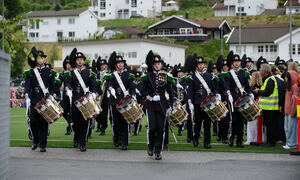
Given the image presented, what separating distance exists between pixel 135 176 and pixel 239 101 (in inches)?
214

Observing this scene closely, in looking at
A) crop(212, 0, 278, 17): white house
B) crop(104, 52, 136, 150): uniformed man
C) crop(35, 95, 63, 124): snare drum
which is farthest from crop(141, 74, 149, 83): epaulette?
crop(212, 0, 278, 17): white house

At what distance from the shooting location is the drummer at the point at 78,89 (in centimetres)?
1398

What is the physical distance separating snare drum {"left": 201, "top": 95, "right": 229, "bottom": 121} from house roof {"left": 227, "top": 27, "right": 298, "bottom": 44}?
6828 cm

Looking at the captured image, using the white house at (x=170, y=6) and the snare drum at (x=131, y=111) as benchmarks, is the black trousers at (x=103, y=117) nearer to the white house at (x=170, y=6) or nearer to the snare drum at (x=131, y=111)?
the snare drum at (x=131, y=111)

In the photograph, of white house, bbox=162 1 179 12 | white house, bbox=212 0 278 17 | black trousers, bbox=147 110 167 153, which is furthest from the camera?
white house, bbox=162 1 179 12

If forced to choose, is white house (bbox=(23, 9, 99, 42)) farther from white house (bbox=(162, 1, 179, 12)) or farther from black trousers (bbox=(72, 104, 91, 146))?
black trousers (bbox=(72, 104, 91, 146))

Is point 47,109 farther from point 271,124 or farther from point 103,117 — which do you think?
point 271,124

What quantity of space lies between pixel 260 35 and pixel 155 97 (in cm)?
7276

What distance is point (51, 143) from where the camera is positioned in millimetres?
15312

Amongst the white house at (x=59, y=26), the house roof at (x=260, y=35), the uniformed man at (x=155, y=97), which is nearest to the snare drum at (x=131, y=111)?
the uniformed man at (x=155, y=97)

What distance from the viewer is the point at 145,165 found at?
1126 cm

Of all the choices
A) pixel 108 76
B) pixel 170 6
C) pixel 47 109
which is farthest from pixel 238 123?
pixel 170 6

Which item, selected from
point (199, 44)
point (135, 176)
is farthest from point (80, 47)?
point (135, 176)

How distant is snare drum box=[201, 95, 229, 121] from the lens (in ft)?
45.5
